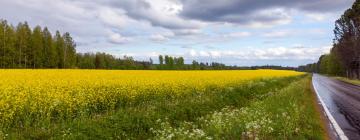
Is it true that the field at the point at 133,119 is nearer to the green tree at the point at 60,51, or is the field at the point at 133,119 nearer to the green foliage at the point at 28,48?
the green foliage at the point at 28,48

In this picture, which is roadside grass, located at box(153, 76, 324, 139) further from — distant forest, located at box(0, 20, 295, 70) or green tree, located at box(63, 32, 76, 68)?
green tree, located at box(63, 32, 76, 68)

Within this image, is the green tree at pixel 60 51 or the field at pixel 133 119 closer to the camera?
the field at pixel 133 119

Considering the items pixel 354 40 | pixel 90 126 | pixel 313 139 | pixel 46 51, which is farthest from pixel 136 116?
pixel 46 51

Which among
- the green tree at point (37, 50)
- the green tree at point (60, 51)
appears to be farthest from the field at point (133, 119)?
the green tree at point (60, 51)

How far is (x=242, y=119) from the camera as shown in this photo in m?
10.0

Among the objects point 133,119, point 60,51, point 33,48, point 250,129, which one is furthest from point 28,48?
point 250,129

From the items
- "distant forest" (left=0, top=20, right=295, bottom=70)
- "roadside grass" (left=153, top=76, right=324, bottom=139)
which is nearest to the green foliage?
"distant forest" (left=0, top=20, right=295, bottom=70)

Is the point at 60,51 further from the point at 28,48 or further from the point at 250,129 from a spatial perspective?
the point at 250,129

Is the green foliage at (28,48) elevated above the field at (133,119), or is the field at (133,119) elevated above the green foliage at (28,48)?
the green foliage at (28,48)

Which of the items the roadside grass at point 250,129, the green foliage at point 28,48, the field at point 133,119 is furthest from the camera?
the green foliage at point 28,48

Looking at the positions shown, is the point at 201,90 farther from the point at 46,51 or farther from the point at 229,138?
the point at 46,51

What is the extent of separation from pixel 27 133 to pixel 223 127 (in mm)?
4545

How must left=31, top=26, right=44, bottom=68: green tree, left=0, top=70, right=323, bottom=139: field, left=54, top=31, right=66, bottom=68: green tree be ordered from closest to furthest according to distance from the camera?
left=0, top=70, right=323, bottom=139: field < left=31, top=26, right=44, bottom=68: green tree < left=54, top=31, right=66, bottom=68: green tree

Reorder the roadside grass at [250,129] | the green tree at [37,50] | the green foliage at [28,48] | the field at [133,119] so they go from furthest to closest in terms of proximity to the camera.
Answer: the green tree at [37,50] → the green foliage at [28,48] → the field at [133,119] → the roadside grass at [250,129]
